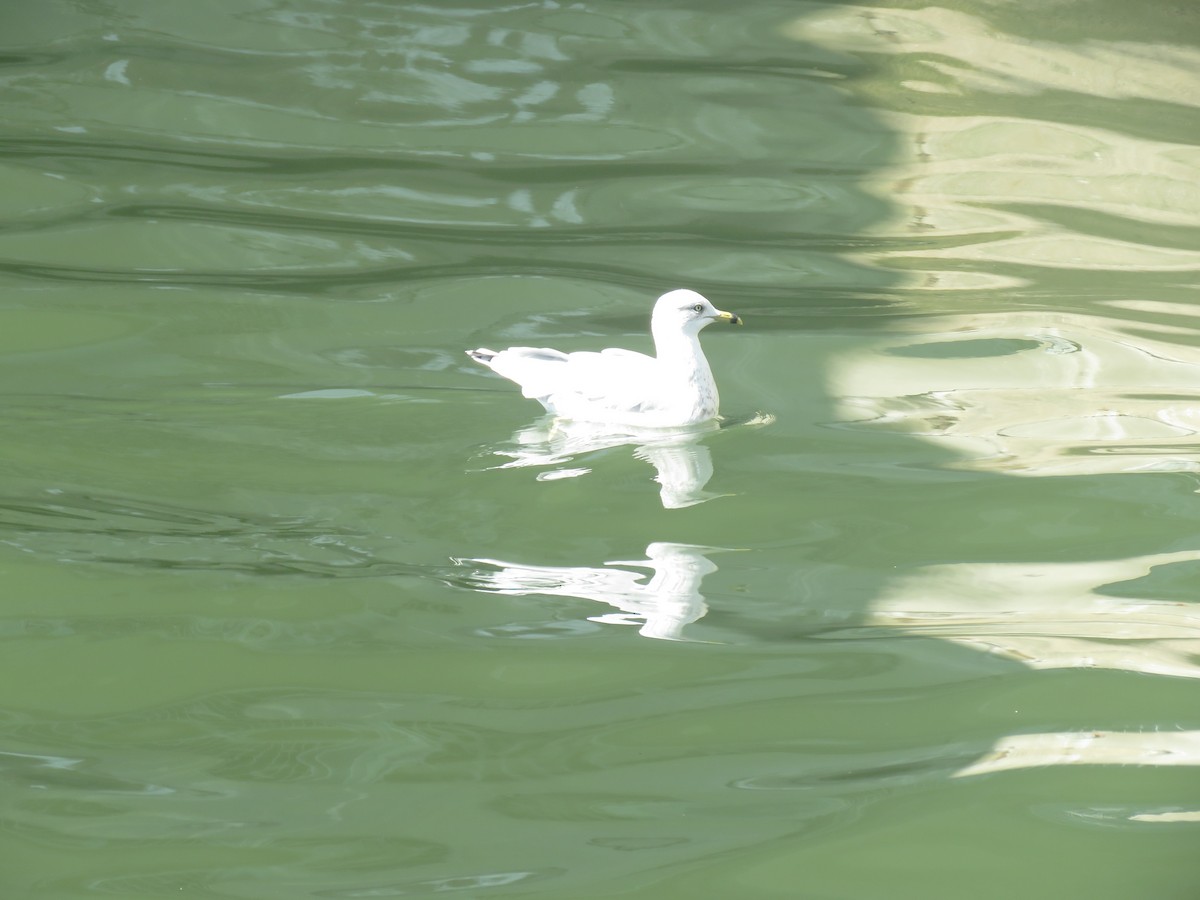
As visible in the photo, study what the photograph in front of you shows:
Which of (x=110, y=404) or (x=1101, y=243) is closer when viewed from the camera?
(x=110, y=404)

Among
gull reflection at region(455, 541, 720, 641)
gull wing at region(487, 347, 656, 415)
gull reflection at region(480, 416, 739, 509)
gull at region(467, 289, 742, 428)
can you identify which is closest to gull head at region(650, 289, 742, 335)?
gull at region(467, 289, 742, 428)

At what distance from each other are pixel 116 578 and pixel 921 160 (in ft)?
14.1

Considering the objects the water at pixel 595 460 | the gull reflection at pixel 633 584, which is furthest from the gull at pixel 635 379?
the gull reflection at pixel 633 584

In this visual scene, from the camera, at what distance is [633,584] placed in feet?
10.5

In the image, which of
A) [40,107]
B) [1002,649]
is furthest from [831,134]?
[1002,649]

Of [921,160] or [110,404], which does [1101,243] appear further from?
[110,404]

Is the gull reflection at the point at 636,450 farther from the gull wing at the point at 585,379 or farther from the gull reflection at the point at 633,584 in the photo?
the gull reflection at the point at 633,584

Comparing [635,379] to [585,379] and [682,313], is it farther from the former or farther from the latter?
[682,313]

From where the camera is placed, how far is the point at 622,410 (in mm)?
4242

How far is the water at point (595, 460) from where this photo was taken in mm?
2389

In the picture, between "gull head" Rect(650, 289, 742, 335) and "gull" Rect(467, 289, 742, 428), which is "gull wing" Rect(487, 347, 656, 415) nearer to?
"gull" Rect(467, 289, 742, 428)

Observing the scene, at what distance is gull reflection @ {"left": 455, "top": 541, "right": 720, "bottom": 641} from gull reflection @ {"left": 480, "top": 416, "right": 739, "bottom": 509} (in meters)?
0.39

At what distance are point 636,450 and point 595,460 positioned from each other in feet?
0.53

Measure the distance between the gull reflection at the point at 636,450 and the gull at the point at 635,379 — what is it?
0.03 metres
